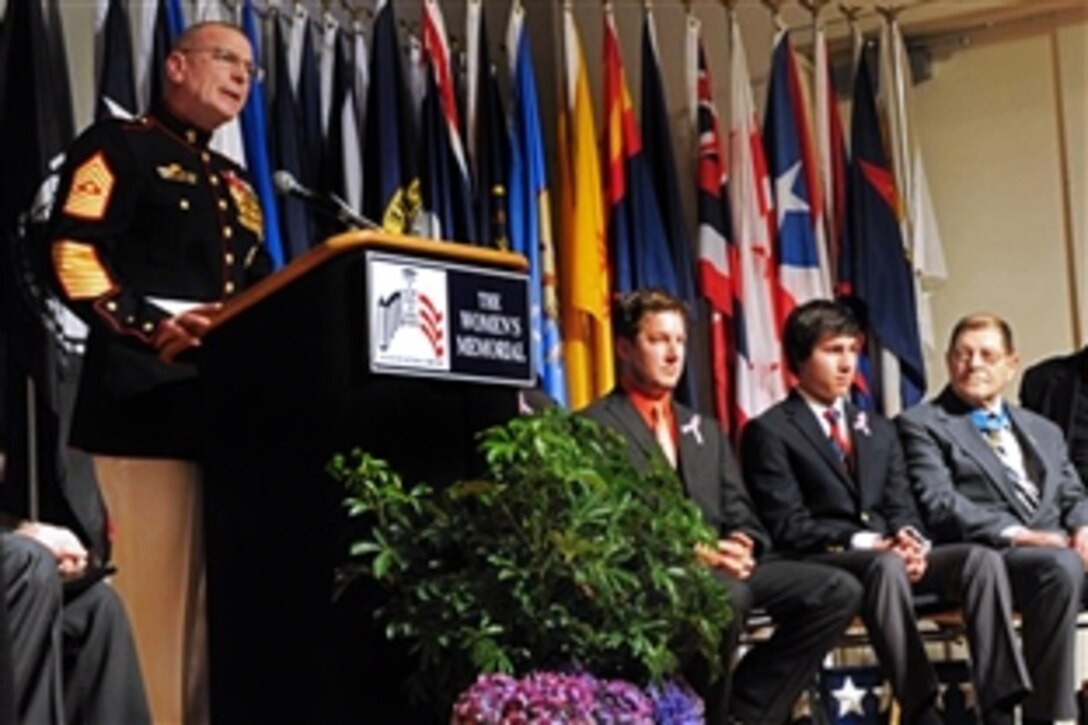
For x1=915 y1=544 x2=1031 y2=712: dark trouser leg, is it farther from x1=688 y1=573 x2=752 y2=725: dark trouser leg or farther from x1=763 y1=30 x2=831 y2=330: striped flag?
x1=763 y1=30 x2=831 y2=330: striped flag

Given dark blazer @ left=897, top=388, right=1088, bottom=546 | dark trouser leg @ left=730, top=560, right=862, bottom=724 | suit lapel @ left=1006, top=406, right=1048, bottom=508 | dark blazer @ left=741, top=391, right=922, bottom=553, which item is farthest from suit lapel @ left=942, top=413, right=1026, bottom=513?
dark trouser leg @ left=730, top=560, right=862, bottom=724

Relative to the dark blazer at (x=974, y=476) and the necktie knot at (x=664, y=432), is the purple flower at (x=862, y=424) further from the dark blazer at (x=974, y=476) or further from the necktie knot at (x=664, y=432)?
the necktie knot at (x=664, y=432)

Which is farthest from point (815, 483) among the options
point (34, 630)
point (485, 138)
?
point (34, 630)

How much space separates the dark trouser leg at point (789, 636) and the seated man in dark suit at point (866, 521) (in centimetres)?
13

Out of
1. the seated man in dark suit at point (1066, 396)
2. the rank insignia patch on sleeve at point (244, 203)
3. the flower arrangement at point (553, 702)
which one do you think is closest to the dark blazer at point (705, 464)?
the rank insignia patch on sleeve at point (244, 203)

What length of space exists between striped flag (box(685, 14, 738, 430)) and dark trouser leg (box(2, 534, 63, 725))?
156 inches

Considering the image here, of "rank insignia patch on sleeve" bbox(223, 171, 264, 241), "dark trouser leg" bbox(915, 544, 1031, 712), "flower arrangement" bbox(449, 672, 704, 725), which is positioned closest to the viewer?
"flower arrangement" bbox(449, 672, 704, 725)

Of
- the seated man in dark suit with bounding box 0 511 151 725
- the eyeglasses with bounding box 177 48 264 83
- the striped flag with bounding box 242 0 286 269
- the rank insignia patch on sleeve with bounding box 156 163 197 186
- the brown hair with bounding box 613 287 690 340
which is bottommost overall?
the seated man in dark suit with bounding box 0 511 151 725

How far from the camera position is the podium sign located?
104 inches

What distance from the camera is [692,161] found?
6.79 metres

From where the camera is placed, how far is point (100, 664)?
9.34 ft

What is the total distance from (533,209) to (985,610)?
99.4 inches

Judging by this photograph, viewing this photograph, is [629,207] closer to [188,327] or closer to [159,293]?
[159,293]

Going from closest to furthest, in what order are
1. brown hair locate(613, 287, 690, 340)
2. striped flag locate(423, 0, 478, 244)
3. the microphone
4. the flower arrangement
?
the flower arrangement, the microphone, brown hair locate(613, 287, 690, 340), striped flag locate(423, 0, 478, 244)
